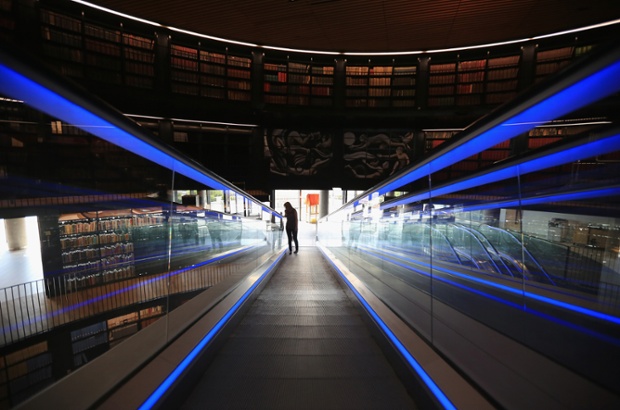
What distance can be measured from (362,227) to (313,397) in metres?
2.83

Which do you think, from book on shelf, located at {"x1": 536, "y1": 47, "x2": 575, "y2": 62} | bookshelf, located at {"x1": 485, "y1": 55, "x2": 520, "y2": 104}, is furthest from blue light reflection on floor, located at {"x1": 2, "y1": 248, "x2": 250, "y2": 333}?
book on shelf, located at {"x1": 536, "y1": 47, "x2": 575, "y2": 62}

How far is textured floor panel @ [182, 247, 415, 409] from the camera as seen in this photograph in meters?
1.07

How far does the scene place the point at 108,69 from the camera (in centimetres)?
726

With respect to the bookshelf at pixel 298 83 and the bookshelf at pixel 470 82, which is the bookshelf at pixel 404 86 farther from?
the bookshelf at pixel 298 83

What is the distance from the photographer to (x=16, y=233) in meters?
1.08

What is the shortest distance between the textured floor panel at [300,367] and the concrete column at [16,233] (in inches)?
35.9

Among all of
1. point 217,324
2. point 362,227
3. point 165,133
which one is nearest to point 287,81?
→ point 165,133

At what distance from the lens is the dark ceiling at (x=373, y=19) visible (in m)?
6.46

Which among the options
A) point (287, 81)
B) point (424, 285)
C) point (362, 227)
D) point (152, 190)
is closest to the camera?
point (152, 190)

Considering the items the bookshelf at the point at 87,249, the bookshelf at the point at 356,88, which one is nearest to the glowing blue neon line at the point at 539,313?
the bookshelf at the point at 87,249

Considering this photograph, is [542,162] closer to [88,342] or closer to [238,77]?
[88,342]

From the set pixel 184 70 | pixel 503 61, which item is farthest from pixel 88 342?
pixel 503 61

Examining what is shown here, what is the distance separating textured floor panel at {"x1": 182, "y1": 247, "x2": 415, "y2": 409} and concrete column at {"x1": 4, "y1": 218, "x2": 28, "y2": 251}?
0.91m

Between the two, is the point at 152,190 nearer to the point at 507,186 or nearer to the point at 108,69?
the point at 507,186
